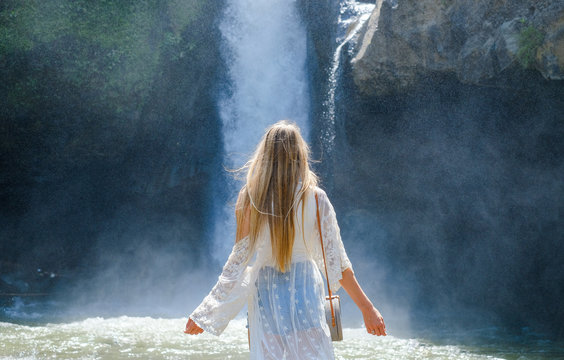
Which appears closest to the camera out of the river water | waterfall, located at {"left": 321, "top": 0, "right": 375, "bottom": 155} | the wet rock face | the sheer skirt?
the sheer skirt

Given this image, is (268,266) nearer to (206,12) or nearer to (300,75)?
(300,75)

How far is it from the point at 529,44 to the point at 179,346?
5500 mm

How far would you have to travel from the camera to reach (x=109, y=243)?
40.5 ft

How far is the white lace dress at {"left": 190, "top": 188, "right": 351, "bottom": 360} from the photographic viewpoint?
2518 millimetres

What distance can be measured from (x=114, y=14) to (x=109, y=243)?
4.79 meters

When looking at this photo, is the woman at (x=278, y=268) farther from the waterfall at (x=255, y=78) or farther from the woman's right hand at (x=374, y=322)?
the waterfall at (x=255, y=78)

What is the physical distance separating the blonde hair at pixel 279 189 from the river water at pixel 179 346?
3668mm

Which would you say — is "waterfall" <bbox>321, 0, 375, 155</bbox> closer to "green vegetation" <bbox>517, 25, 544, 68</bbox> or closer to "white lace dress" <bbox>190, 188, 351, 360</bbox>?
"green vegetation" <bbox>517, 25, 544, 68</bbox>

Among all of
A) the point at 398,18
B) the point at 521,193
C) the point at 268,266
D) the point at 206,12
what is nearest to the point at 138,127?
the point at 206,12

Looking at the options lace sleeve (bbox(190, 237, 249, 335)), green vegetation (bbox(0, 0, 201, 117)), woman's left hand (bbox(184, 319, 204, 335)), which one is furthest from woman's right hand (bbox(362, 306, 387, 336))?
green vegetation (bbox(0, 0, 201, 117))

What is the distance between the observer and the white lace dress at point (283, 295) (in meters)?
2.52

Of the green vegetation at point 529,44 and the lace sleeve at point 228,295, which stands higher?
the green vegetation at point 529,44

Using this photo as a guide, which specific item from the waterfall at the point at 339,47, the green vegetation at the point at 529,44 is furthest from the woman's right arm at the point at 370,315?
the waterfall at the point at 339,47

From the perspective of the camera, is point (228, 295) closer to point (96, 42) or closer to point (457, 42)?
point (457, 42)
